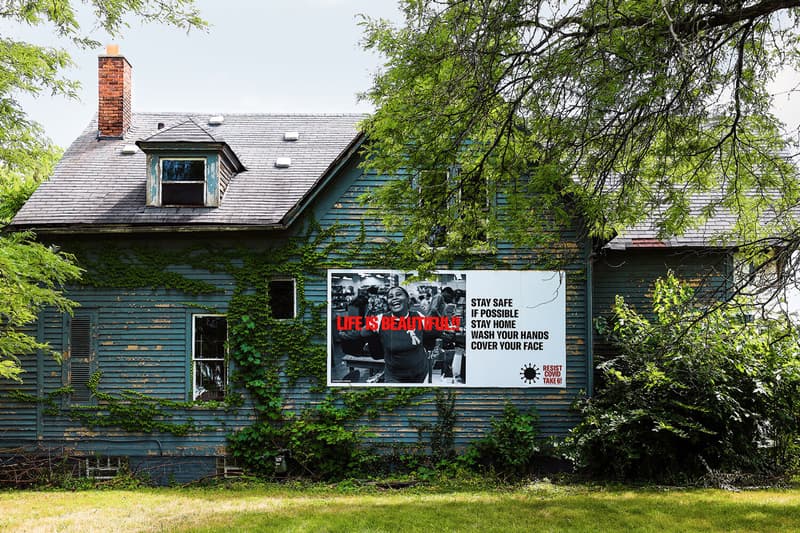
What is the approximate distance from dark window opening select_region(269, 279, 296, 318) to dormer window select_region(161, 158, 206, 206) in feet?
7.60

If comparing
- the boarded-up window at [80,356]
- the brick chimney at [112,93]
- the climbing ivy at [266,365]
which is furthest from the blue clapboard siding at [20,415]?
the brick chimney at [112,93]

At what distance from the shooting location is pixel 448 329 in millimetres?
15180

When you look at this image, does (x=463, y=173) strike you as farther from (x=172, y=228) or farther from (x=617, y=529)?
(x=172, y=228)

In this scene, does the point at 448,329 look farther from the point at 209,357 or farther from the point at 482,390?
the point at 209,357

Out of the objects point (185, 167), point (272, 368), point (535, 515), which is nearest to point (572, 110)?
point (535, 515)

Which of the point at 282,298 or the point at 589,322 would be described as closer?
the point at 589,322

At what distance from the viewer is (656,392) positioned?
14008 millimetres

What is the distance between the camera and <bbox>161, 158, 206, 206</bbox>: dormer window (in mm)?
15969

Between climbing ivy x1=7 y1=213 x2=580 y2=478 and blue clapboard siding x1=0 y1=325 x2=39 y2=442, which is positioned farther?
blue clapboard siding x1=0 y1=325 x2=39 y2=442

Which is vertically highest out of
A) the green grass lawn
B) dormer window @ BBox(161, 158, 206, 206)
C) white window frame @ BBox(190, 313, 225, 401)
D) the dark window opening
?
dormer window @ BBox(161, 158, 206, 206)

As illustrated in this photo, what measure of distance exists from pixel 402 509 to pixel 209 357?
550cm

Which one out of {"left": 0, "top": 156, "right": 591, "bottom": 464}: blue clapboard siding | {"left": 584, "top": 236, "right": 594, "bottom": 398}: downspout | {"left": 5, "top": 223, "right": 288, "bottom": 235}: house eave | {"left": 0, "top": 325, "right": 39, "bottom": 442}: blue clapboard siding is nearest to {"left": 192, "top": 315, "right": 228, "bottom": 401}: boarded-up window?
{"left": 0, "top": 156, "right": 591, "bottom": 464}: blue clapboard siding

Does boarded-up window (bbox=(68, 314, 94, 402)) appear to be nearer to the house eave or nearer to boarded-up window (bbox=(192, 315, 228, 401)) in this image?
the house eave

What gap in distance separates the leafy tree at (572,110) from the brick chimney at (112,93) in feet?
33.2
